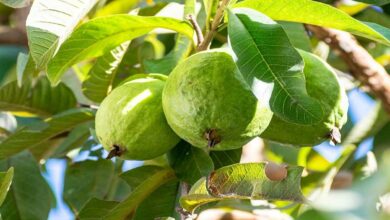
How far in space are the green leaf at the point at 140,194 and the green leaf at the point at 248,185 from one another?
173 mm

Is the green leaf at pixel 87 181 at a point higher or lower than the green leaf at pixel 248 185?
lower

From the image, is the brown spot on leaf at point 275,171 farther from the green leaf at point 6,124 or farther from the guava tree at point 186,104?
the green leaf at point 6,124

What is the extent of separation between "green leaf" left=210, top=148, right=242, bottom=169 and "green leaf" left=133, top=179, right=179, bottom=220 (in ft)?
0.26

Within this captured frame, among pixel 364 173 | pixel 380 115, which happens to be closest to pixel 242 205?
pixel 364 173

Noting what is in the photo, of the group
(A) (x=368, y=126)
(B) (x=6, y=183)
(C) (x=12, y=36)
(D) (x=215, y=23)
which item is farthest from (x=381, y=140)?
(C) (x=12, y=36)

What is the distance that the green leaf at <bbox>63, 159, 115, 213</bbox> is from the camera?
139 centimetres

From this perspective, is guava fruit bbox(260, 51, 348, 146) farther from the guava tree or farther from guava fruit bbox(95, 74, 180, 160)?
guava fruit bbox(95, 74, 180, 160)

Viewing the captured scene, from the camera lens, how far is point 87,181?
54.9 inches

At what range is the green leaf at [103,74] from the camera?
3.97 ft

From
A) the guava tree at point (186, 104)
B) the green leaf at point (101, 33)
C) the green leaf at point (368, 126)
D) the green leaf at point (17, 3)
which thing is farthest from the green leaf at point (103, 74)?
the green leaf at point (368, 126)

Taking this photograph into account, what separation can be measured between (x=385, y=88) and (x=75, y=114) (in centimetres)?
67

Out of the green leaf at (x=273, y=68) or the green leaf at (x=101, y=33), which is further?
the green leaf at (x=101, y=33)

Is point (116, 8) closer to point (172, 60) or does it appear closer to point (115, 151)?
point (172, 60)

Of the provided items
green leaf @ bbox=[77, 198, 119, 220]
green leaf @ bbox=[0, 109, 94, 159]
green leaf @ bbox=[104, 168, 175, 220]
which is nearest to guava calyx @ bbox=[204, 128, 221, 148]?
Answer: green leaf @ bbox=[104, 168, 175, 220]
